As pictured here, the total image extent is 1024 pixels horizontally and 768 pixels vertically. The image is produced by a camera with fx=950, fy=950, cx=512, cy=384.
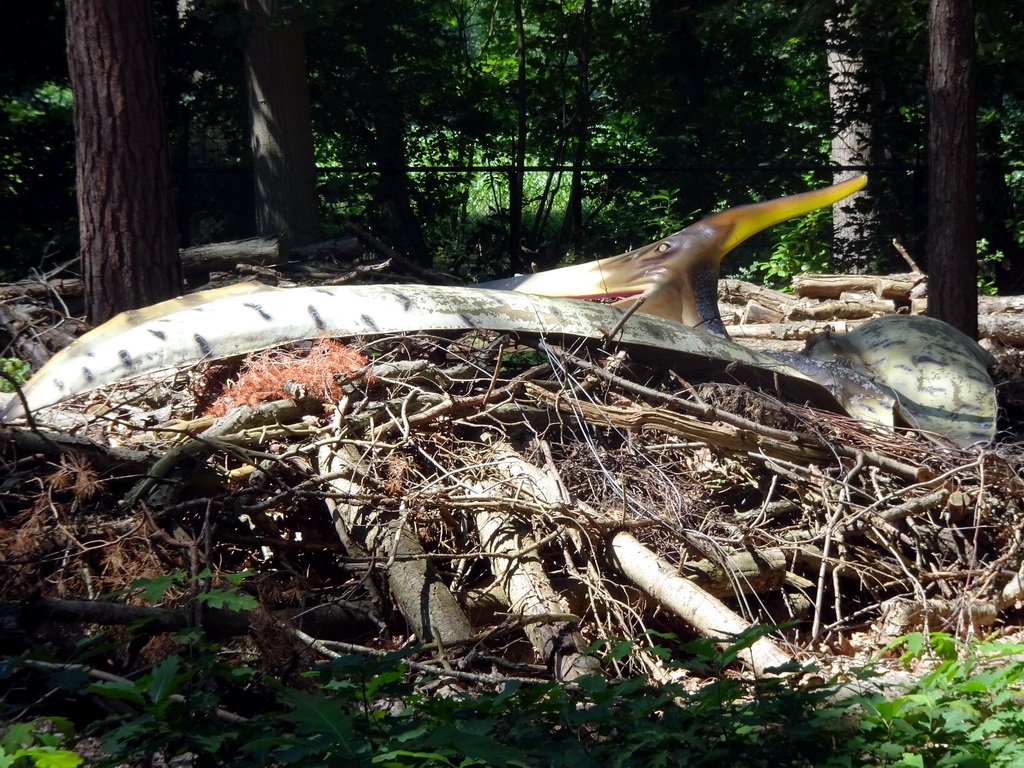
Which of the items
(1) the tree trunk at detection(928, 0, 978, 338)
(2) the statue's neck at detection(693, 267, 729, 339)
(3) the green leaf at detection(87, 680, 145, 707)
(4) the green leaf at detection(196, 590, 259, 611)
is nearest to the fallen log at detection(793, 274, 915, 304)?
(1) the tree trunk at detection(928, 0, 978, 338)

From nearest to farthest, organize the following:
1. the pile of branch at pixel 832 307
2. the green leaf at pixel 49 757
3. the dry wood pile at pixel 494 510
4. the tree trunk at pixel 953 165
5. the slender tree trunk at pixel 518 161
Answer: the green leaf at pixel 49 757
the dry wood pile at pixel 494 510
the tree trunk at pixel 953 165
the pile of branch at pixel 832 307
the slender tree trunk at pixel 518 161

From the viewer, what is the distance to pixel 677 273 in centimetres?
549

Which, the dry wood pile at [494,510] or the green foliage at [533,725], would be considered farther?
the dry wood pile at [494,510]

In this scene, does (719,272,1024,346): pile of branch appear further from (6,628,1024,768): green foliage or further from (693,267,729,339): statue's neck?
(6,628,1024,768): green foliage

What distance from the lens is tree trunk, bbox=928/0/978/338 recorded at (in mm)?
6414

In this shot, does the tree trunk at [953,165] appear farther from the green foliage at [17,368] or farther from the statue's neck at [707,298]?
the green foliage at [17,368]

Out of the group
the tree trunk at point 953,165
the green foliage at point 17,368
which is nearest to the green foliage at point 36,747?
the green foliage at point 17,368

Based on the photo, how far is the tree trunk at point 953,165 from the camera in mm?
6414

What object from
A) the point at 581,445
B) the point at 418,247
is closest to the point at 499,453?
the point at 581,445

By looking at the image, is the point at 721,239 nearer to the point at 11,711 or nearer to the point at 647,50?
the point at 11,711

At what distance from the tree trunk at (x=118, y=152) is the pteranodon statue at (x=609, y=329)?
4.32ft

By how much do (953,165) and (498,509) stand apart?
479cm

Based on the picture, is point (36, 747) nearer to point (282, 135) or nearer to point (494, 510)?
point (494, 510)

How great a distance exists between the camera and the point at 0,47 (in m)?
8.69
